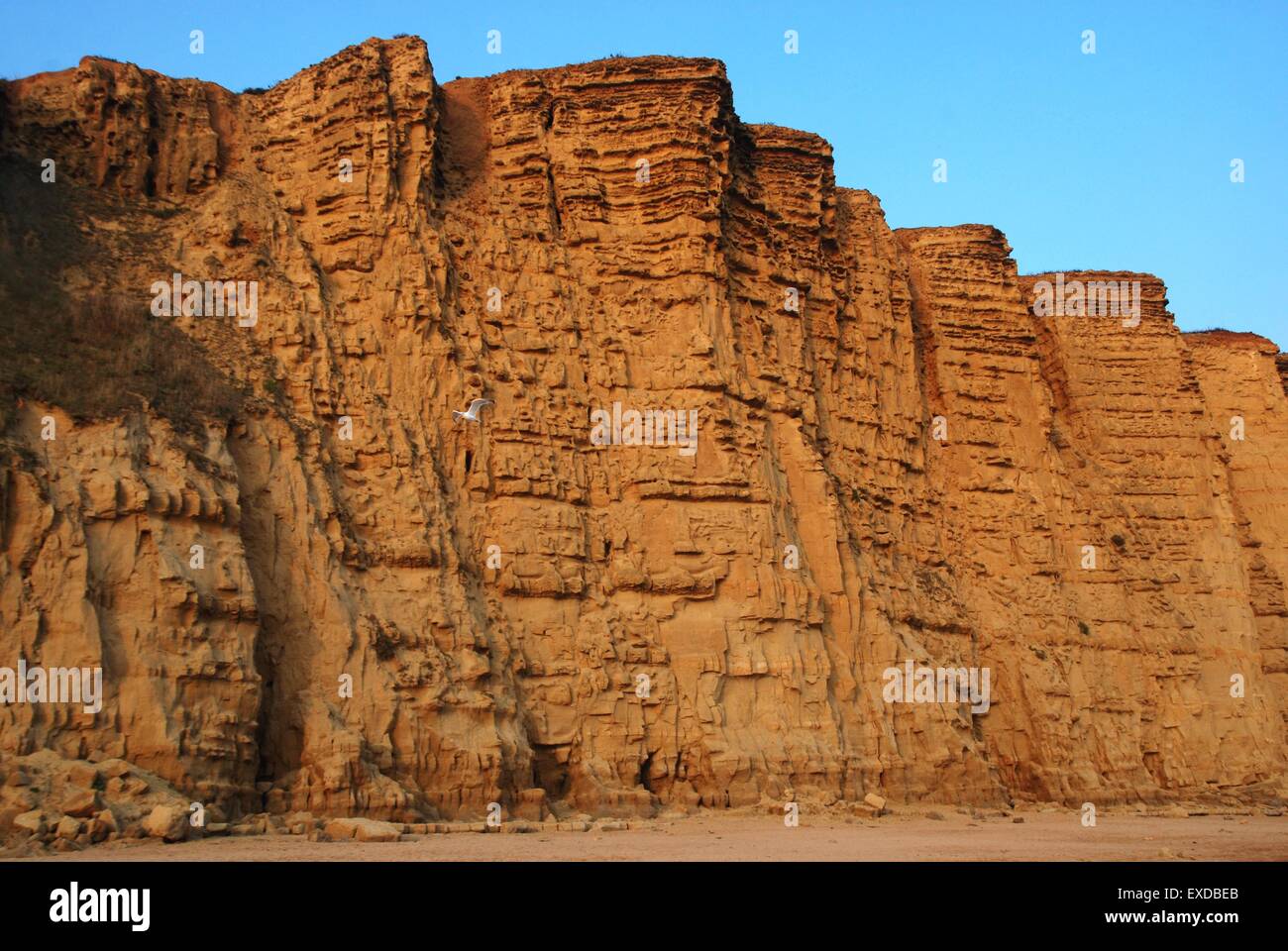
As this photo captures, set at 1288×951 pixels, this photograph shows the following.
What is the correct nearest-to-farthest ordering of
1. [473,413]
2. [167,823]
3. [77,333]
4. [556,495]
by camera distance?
1. [167,823]
2. [77,333]
3. [473,413]
4. [556,495]

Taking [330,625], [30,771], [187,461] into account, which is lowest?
[30,771]

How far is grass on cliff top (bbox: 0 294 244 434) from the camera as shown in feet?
66.6

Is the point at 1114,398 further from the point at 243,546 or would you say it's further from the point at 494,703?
the point at 243,546

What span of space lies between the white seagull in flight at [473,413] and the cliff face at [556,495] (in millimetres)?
191

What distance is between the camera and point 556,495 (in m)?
25.7

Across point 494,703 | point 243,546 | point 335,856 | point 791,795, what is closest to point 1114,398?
point 791,795

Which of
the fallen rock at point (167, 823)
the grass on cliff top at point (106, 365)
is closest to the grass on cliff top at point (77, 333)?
the grass on cliff top at point (106, 365)

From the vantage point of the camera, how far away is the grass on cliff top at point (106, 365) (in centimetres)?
2030

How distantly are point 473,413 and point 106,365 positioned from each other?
588 cm

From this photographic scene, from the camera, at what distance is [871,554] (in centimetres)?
3034

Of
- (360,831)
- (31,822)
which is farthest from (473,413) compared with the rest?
(31,822)

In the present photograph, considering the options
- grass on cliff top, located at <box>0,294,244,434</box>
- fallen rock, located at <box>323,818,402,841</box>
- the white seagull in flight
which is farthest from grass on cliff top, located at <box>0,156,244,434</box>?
fallen rock, located at <box>323,818,402,841</box>

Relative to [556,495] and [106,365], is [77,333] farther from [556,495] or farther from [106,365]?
[556,495]

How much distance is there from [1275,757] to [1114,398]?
9.88m
